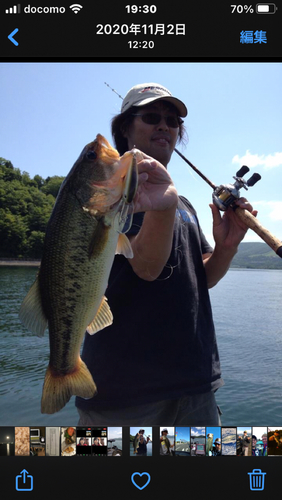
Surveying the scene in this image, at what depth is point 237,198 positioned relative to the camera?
3438 millimetres

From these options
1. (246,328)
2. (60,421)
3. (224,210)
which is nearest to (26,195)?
(246,328)

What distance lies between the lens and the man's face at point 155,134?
109 inches

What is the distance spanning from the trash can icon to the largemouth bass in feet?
3.30

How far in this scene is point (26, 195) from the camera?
31250 millimetres

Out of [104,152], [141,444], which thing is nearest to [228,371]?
[141,444]

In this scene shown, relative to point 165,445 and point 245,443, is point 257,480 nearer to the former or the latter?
point 245,443

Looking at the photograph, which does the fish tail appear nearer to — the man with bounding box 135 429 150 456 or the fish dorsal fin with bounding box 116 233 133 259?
the man with bounding box 135 429 150 456
